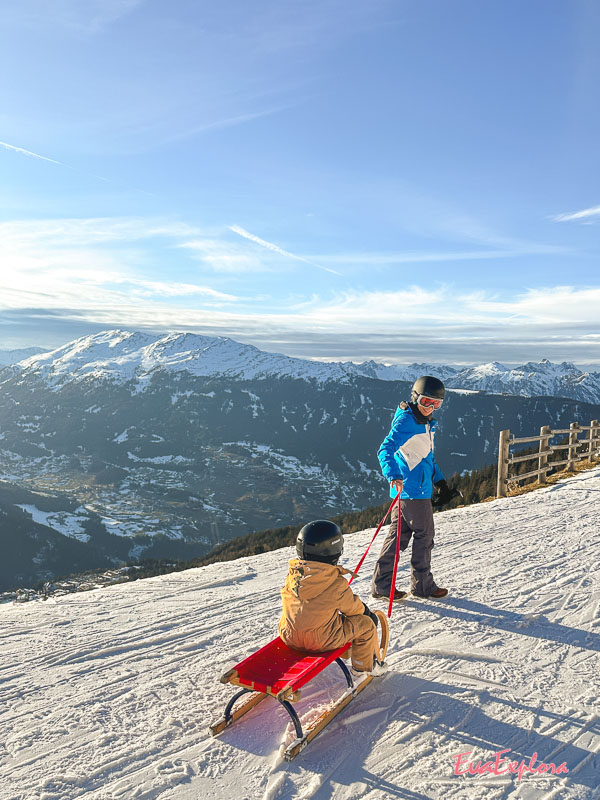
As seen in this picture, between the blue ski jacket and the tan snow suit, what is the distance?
1.75 metres

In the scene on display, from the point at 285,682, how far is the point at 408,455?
262cm

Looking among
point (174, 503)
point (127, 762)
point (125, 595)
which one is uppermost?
point (127, 762)

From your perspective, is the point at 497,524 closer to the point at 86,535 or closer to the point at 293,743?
the point at 293,743

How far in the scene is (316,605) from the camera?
335cm

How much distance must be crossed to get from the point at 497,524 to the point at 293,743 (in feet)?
23.4

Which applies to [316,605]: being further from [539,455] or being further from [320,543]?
[539,455]

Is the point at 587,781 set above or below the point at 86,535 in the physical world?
above

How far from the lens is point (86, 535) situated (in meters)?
125

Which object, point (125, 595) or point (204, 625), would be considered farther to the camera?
point (125, 595)

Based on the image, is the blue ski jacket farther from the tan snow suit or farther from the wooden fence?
the wooden fence

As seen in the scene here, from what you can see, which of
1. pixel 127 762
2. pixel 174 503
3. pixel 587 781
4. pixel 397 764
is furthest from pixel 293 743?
pixel 174 503

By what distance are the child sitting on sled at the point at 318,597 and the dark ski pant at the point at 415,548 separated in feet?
5.88

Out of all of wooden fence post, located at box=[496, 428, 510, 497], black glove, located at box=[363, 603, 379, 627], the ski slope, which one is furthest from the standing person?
wooden fence post, located at box=[496, 428, 510, 497]

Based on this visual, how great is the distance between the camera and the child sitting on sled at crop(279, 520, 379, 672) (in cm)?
334
